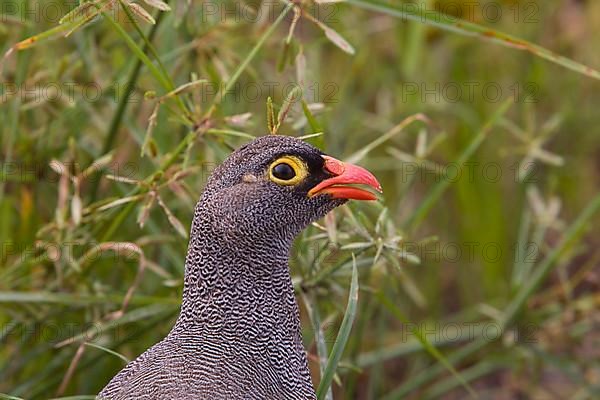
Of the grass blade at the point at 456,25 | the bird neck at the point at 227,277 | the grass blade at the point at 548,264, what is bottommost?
the grass blade at the point at 548,264

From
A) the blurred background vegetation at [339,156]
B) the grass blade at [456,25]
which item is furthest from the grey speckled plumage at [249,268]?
the grass blade at [456,25]

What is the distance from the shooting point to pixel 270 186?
9.84ft

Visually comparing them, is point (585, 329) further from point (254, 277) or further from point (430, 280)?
point (254, 277)

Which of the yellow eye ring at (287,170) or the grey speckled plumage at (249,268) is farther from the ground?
the yellow eye ring at (287,170)

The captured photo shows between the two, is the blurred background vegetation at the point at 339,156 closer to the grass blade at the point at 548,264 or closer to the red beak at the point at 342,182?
the grass blade at the point at 548,264

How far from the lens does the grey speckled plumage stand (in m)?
2.97

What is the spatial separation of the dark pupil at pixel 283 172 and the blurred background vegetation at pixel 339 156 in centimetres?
26

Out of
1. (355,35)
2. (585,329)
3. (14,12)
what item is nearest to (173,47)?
(14,12)

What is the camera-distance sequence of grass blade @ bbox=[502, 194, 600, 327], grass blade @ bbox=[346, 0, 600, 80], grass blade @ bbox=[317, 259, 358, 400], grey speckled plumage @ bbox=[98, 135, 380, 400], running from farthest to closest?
grass blade @ bbox=[502, 194, 600, 327] → grass blade @ bbox=[346, 0, 600, 80] → grass blade @ bbox=[317, 259, 358, 400] → grey speckled plumage @ bbox=[98, 135, 380, 400]

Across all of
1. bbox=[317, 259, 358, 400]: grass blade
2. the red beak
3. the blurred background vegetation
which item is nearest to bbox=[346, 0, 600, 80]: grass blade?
the blurred background vegetation

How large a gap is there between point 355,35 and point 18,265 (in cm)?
241

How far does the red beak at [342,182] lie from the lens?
2.99m

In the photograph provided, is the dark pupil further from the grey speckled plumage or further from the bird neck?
the bird neck

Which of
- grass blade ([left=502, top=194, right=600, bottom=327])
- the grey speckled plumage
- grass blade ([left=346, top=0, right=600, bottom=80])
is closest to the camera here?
the grey speckled plumage
